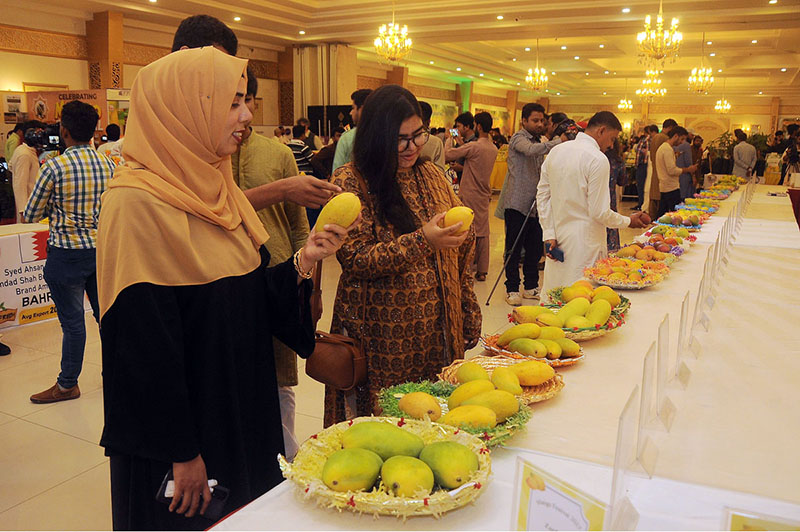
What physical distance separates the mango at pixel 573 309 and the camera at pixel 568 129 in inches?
114

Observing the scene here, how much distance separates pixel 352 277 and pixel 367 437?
3.12ft

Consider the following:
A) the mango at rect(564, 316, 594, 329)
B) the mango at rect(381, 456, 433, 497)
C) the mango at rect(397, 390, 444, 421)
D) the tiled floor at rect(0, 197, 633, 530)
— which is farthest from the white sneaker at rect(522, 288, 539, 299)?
the mango at rect(381, 456, 433, 497)

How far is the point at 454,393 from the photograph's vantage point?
1.25 metres

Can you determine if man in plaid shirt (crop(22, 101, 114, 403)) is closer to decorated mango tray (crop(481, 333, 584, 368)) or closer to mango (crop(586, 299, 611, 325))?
decorated mango tray (crop(481, 333, 584, 368))

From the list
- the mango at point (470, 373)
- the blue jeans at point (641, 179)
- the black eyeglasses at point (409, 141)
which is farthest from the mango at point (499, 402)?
the blue jeans at point (641, 179)

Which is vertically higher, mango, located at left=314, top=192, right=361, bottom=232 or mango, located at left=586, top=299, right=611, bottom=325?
mango, located at left=314, top=192, right=361, bottom=232

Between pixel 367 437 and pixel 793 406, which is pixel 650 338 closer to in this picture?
pixel 793 406

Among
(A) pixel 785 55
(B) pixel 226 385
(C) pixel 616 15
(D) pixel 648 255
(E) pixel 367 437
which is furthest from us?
(A) pixel 785 55

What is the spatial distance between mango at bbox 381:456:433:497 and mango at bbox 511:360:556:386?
1.61ft

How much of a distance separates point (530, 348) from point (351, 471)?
744 millimetres

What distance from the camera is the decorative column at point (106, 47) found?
30.8 feet

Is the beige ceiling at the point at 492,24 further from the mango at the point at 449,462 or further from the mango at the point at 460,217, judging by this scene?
the mango at the point at 449,462

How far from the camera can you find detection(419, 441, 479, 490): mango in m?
0.92

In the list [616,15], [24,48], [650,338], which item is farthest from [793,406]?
[24,48]
